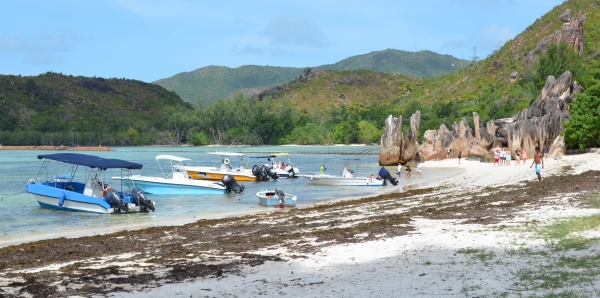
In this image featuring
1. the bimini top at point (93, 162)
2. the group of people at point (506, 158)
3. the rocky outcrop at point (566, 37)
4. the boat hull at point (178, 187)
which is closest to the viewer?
the bimini top at point (93, 162)

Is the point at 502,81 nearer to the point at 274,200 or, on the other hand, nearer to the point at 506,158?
the point at 506,158

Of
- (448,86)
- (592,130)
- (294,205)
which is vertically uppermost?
(448,86)

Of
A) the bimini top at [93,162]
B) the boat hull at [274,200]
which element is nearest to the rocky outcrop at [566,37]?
the boat hull at [274,200]

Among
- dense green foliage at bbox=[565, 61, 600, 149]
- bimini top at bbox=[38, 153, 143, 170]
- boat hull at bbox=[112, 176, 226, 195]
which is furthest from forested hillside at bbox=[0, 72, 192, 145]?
bimini top at bbox=[38, 153, 143, 170]

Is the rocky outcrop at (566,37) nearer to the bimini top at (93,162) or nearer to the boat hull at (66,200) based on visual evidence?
the bimini top at (93,162)

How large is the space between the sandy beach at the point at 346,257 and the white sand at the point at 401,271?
0.06 ft

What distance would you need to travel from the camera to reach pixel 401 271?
10.7 metres

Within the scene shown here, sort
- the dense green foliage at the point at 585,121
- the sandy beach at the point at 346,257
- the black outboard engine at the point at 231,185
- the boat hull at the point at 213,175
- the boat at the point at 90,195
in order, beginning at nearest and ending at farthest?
the sandy beach at the point at 346,257 → the boat at the point at 90,195 → the black outboard engine at the point at 231,185 → the boat hull at the point at 213,175 → the dense green foliage at the point at 585,121

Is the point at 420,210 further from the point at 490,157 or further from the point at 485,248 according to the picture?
the point at 490,157

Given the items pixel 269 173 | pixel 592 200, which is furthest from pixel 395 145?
pixel 592 200

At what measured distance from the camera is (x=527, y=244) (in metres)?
12.4

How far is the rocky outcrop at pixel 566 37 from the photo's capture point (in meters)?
96.4

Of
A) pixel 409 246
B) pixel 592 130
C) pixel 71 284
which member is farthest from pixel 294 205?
pixel 592 130

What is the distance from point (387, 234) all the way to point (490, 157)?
4276 centimetres
